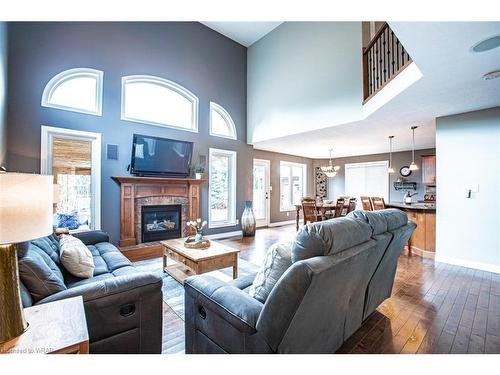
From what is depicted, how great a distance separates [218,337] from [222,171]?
4.69 metres

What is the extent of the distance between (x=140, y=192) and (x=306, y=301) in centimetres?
400

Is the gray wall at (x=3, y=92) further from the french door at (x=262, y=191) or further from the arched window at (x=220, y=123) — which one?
the french door at (x=262, y=191)

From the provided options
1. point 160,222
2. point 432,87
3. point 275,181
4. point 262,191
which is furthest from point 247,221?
point 432,87

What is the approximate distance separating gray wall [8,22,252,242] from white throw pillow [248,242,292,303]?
3.67 m

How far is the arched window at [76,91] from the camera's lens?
11.8ft

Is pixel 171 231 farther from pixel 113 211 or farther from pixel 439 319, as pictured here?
pixel 439 319

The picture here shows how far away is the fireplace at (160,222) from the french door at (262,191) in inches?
114

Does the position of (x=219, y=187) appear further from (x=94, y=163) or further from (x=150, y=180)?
(x=94, y=163)

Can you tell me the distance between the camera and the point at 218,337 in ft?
4.49

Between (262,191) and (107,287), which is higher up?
(262,191)

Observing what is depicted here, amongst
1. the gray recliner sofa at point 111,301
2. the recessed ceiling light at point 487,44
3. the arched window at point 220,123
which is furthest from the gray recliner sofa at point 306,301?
the arched window at point 220,123

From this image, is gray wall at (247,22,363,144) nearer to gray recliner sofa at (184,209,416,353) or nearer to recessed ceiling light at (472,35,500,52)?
recessed ceiling light at (472,35,500,52)

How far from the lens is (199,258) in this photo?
2566 millimetres
